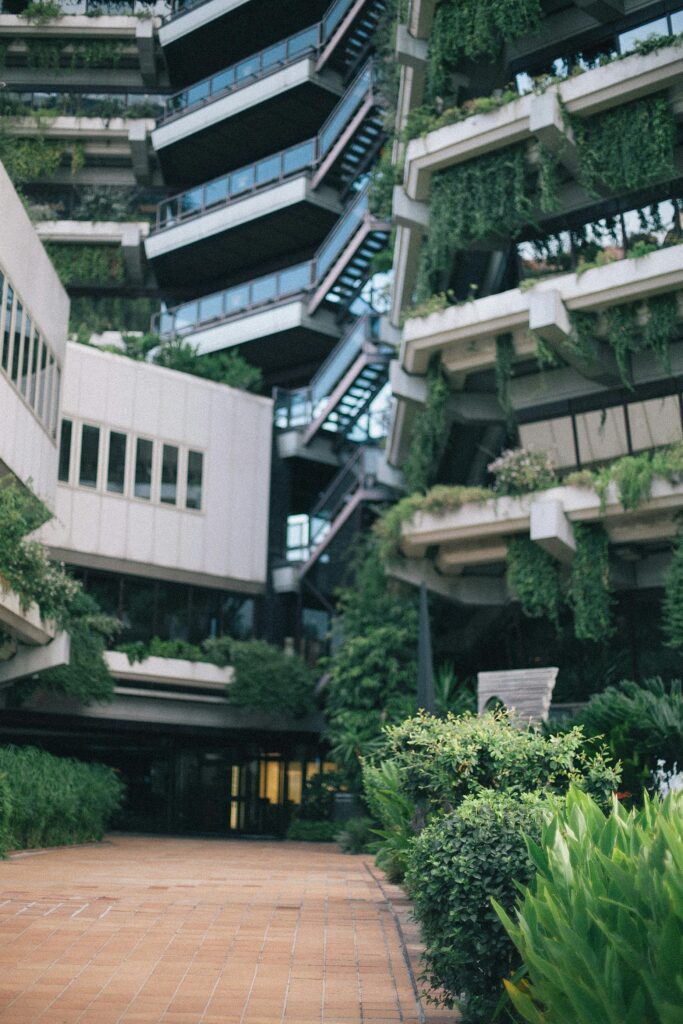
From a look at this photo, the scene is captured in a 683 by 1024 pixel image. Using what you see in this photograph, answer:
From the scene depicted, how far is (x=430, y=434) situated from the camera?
2338 cm

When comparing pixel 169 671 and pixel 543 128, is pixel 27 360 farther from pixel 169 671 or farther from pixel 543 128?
pixel 543 128

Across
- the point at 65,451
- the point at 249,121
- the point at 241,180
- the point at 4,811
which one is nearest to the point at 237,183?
the point at 241,180

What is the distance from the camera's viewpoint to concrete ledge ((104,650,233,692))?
26.2m

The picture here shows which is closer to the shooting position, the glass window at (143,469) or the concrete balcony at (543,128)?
the concrete balcony at (543,128)

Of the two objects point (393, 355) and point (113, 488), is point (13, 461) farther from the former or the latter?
point (393, 355)

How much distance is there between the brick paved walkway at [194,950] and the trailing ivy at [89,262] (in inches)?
1140

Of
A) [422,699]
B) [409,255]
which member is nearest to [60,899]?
[422,699]

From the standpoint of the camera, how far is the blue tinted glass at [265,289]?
108ft

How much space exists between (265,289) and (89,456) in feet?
29.6

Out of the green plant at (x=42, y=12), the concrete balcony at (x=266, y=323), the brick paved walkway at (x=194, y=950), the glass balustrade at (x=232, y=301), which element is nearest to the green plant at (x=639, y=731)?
the brick paved walkway at (x=194, y=950)

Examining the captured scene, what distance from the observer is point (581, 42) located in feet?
71.5

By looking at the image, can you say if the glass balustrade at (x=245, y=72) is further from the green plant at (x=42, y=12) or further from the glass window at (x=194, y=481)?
the glass window at (x=194, y=481)

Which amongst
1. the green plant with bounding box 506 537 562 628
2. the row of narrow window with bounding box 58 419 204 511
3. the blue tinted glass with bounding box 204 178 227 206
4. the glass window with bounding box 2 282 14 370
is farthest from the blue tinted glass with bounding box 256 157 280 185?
the green plant with bounding box 506 537 562 628

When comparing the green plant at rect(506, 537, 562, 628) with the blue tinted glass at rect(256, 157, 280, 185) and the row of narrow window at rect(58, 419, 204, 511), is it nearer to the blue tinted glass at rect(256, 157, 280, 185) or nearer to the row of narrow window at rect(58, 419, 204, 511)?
the row of narrow window at rect(58, 419, 204, 511)
